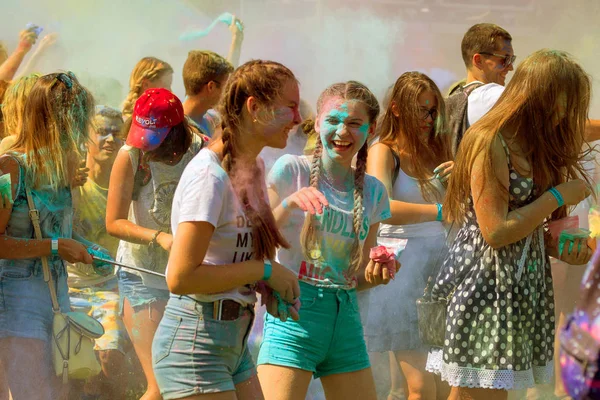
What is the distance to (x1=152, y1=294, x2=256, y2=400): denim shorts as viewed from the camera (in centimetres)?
245

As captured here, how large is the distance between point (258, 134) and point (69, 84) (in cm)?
117

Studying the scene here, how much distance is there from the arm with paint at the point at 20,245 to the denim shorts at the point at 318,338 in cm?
75

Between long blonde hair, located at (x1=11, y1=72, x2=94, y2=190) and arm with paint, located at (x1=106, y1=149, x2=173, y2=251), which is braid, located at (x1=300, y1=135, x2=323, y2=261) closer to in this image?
arm with paint, located at (x1=106, y1=149, x2=173, y2=251)

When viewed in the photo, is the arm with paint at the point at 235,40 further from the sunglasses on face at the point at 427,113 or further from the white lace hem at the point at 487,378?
the white lace hem at the point at 487,378

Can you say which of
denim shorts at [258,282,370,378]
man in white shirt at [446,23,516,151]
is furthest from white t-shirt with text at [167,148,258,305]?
man in white shirt at [446,23,516,151]

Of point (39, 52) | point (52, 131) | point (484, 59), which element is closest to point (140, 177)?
point (52, 131)

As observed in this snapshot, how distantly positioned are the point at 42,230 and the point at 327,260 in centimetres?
101

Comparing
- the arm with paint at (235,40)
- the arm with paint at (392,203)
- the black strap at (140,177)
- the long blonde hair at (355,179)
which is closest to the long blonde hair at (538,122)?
the long blonde hair at (355,179)

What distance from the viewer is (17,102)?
347cm

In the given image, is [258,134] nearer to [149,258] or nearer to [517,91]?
[517,91]

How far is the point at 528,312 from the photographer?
3049 millimetres

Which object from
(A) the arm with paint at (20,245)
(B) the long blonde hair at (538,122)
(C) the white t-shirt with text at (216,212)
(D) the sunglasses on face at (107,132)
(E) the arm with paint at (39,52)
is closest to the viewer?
(C) the white t-shirt with text at (216,212)

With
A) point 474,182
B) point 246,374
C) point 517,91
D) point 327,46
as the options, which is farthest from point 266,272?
point 327,46

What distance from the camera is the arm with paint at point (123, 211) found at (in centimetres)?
346
